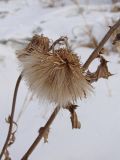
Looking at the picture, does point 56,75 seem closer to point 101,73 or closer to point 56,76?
point 56,76

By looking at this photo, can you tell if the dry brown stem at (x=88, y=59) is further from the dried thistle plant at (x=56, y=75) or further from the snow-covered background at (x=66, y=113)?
the snow-covered background at (x=66, y=113)

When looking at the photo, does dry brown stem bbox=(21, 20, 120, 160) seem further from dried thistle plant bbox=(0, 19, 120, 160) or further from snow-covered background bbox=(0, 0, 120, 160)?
snow-covered background bbox=(0, 0, 120, 160)

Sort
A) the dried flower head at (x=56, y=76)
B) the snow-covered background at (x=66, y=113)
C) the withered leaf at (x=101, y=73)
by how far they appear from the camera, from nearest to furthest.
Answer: the dried flower head at (x=56, y=76)
the withered leaf at (x=101, y=73)
the snow-covered background at (x=66, y=113)

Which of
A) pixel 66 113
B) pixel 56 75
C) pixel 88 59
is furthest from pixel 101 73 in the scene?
pixel 66 113

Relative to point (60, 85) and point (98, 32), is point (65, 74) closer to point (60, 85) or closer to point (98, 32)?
point (60, 85)

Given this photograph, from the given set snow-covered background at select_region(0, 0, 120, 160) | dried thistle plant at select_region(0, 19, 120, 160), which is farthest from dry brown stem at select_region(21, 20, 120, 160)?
snow-covered background at select_region(0, 0, 120, 160)

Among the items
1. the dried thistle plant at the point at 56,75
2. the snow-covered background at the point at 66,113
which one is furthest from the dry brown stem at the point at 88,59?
the snow-covered background at the point at 66,113

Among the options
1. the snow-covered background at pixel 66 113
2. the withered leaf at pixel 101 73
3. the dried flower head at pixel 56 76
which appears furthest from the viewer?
the snow-covered background at pixel 66 113

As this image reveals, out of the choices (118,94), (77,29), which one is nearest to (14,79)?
(118,94)
